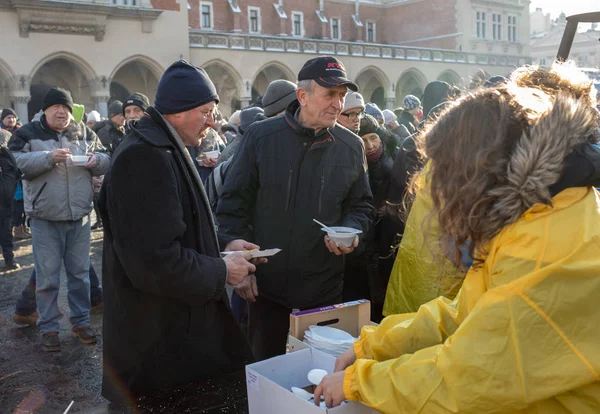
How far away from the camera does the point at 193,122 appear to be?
2.53m

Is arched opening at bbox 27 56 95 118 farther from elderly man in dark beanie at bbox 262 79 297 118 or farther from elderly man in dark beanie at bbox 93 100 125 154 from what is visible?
elderly man in dark beanie at bbox 262 79 297 118

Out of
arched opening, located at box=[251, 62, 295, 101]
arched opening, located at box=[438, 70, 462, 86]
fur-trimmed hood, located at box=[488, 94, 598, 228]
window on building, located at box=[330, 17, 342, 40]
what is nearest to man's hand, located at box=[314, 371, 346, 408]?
fur-trimmed hood, located at box=[488, 94, 598, 228]

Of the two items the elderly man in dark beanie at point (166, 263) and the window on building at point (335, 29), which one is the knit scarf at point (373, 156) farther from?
the window on building at point (335, 29)

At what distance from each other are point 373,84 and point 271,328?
37579 millimetres

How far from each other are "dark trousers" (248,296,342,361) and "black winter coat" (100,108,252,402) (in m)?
0.73

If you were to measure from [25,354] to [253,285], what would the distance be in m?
2.76

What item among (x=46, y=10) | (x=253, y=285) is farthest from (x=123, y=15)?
(x=253, y=285)

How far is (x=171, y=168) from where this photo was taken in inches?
92.7

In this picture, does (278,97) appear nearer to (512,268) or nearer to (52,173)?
(52,173)

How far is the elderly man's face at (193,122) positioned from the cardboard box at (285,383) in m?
1.01

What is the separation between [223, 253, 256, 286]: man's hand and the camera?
2463 mm

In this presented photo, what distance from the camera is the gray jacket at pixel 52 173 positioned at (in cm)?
508

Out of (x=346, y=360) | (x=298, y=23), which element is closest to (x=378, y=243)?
(x=346, y=360)

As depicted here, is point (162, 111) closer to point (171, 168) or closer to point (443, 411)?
point (171, 168)
